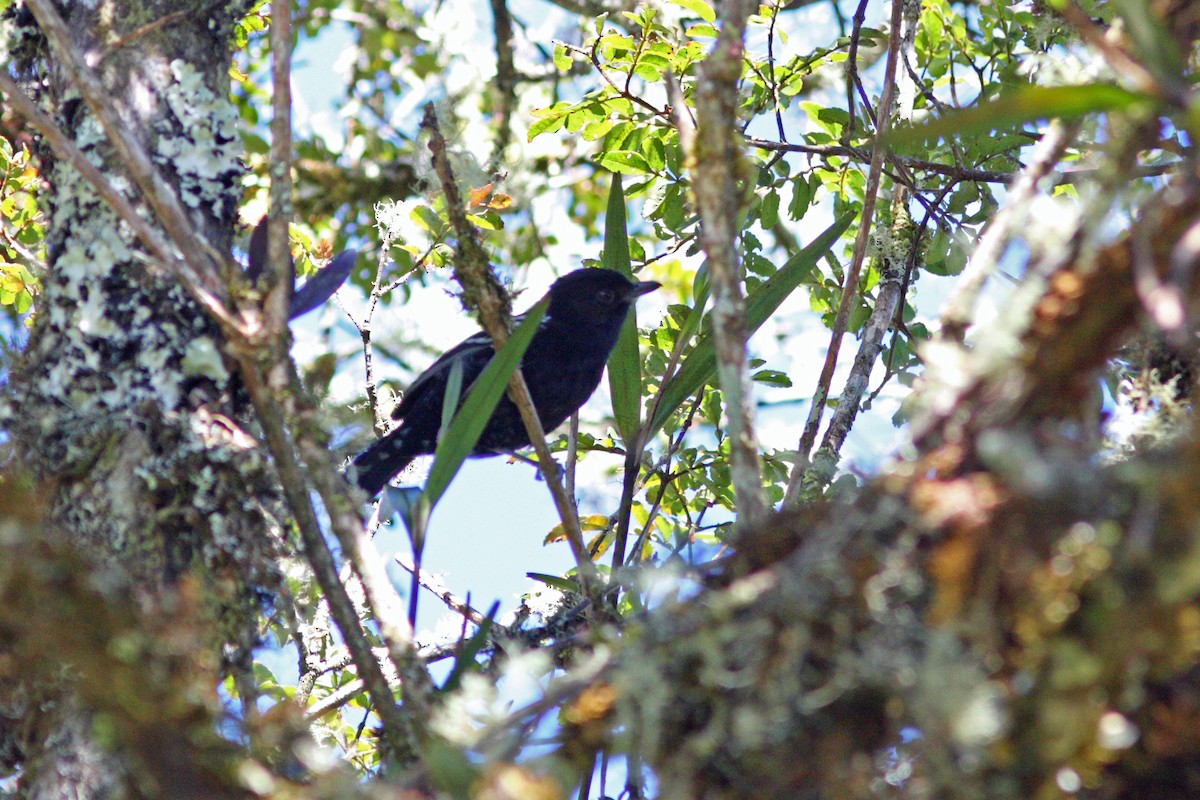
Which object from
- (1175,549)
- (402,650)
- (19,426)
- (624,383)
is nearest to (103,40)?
(19,426)

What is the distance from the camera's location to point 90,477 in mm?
1803

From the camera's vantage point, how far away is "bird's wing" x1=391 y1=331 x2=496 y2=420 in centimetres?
405

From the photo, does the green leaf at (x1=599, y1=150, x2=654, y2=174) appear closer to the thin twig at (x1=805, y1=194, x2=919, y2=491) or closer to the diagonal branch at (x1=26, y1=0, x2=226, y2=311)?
the thin twig at (x1=805, y1=194, x2=919, y2=491)

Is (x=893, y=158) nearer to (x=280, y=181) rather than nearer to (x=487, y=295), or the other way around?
(x=487, y=295)

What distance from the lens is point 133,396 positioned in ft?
6.09

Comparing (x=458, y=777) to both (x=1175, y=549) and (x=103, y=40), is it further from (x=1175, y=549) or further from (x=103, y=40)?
(x=103, y=40)

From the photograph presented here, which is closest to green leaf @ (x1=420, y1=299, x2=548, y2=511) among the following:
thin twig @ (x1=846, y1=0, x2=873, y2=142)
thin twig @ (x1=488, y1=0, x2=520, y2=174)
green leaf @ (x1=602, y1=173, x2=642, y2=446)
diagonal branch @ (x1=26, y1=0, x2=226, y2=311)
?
diagonal branch @ (x1=26, y1=0, x2=226, y2=311)

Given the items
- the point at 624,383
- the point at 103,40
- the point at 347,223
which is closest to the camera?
the point at 103,40

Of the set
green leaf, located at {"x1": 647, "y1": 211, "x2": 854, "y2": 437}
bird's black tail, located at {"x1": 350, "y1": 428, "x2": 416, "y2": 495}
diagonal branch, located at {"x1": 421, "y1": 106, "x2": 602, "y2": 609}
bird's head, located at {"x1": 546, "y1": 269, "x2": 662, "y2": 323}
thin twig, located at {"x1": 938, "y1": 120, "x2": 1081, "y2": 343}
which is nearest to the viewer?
thin twig, located at {"x1": 938, "y1": 120, "x2": 1081, "y2": 343}

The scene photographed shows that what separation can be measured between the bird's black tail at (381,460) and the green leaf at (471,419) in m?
1.70

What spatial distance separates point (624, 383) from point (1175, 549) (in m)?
2.18

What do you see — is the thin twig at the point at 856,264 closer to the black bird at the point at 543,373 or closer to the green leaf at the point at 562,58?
the green leaf at the point at 562,58

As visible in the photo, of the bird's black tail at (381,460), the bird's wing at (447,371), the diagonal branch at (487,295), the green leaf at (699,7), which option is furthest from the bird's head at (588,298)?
the diagonal branch at (487,295)

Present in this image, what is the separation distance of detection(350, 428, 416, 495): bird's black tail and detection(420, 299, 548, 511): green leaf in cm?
170
